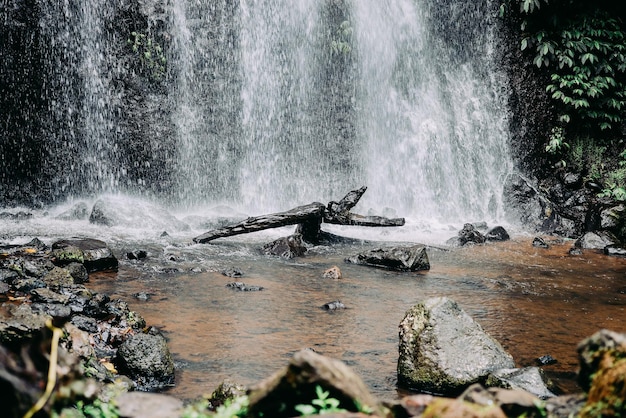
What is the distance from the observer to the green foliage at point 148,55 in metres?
15.2

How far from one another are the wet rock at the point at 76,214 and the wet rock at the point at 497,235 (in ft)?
29.1

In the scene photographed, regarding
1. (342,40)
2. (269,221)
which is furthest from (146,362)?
(342,40)

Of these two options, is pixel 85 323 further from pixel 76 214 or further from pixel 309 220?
pixel 76 214

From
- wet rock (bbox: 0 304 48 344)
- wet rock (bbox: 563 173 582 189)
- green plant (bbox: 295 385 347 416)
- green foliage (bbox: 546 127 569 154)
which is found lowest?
wet rock (bbox: 0 304 48 344)

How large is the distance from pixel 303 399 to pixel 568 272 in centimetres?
754

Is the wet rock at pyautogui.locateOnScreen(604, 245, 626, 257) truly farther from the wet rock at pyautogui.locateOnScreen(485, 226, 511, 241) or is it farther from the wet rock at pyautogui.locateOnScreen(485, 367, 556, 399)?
the wet rock at pyautogui.locateOnScreen(485, 367, 556, 399)

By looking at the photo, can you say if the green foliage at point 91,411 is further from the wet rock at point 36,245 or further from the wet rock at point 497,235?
the wet rock at point 497,235

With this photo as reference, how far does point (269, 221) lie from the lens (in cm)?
1015

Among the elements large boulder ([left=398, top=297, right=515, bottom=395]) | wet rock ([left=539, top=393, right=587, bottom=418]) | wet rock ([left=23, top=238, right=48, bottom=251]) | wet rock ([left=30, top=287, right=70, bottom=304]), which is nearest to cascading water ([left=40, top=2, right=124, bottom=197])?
wet rock ([left=23, top=238, right=48, bottom=251])

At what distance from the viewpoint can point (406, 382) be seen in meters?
4.40

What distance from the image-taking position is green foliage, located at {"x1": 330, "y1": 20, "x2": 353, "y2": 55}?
16953 mm

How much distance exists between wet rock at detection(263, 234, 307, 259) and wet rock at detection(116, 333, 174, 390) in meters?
5.05

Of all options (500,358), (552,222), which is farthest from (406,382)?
(552,222)

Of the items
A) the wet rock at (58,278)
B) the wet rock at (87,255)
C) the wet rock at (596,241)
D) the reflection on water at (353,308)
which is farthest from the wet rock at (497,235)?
the wet rock at (58,278)
